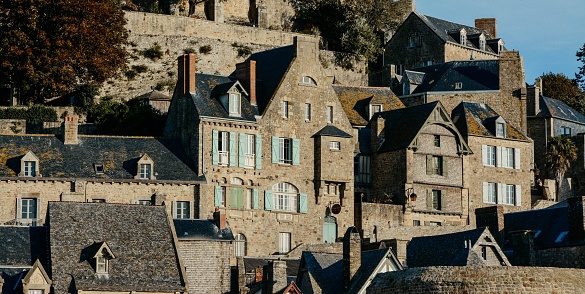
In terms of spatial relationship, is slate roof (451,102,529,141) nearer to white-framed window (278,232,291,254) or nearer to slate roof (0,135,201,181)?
white-framed window (278,232,291,254)

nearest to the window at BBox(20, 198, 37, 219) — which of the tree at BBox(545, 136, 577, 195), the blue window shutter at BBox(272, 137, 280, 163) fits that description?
the blue window shutter at BBox(272, 137, 280, 163)

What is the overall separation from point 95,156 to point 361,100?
1681 cm

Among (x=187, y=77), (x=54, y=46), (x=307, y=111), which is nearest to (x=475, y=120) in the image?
(x=307, y=111)

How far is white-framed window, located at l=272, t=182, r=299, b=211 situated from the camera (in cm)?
6078

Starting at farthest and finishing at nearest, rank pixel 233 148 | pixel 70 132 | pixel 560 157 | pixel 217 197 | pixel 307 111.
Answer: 1. pixel 560 157
2. pixel 307 111
3. pixel 233 148
4. pixel 217 197
5. pixel 70 132

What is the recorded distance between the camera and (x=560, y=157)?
7462 centimetres

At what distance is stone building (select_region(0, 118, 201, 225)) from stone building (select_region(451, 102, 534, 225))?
1541cm

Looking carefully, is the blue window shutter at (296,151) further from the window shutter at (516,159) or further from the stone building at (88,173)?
the window shutter at (516,159)

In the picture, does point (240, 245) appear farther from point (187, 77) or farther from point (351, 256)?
point (351, 256)

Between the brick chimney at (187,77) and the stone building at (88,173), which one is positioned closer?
the stone building at (88,173)

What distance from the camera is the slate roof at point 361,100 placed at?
68494mm

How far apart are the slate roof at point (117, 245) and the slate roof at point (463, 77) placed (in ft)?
93.0

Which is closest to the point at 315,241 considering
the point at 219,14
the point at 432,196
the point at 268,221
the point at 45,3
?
the point at 268,221

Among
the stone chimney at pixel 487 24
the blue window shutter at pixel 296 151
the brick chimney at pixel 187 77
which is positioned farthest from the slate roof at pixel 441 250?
the stone chimney at pixel 487 24
